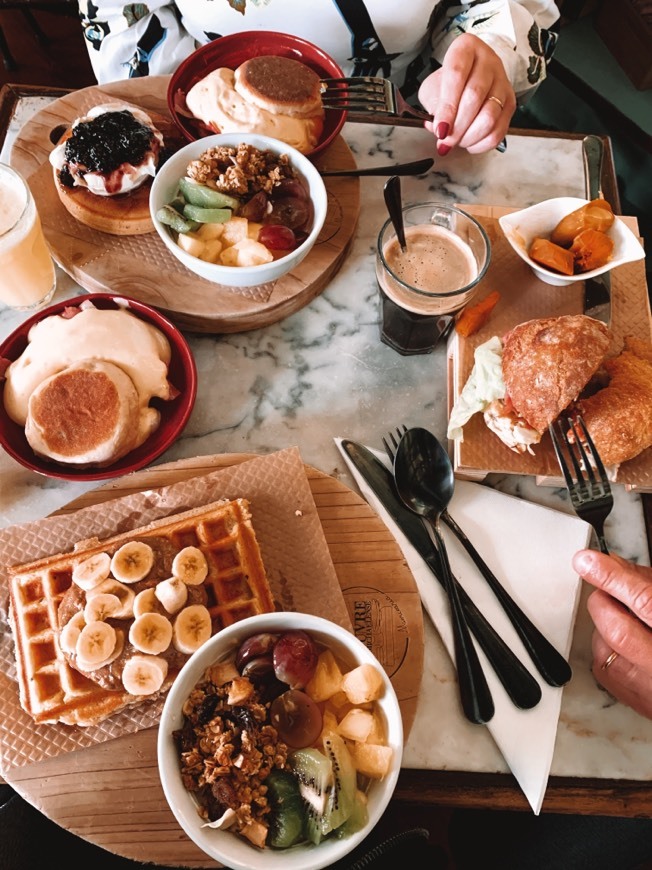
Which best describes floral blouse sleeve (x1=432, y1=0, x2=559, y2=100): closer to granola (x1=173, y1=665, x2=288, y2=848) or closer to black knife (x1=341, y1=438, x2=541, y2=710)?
black knife (x1=341, y1=438, x2=541, y2=710)

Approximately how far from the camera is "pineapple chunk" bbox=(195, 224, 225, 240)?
62.6 inches

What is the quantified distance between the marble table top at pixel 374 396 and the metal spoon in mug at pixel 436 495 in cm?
6

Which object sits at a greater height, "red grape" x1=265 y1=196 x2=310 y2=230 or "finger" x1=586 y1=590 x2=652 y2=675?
"red grape" x1=265 y1=196 x2=310 y2=230

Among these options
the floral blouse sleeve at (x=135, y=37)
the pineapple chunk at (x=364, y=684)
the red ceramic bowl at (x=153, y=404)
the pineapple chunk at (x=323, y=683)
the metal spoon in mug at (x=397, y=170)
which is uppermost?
the floral blouse sleeve at (x=135, y=37)

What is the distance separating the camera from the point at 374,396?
64.4 inches

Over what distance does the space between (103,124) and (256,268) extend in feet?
1.87

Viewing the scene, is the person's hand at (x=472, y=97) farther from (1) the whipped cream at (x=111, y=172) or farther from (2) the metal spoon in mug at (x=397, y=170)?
(1) the whipped cream at (x=111, y=172)

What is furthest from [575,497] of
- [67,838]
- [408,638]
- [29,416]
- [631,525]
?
[67,838]

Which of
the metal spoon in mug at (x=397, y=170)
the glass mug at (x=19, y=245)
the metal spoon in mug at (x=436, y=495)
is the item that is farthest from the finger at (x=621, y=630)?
the glass mug at (x=19, y=245)

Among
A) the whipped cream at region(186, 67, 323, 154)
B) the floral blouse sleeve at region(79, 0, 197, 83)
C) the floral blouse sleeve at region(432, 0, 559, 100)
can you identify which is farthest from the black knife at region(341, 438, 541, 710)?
the floral blouse sleeve at region(79, 0, 197, 83)

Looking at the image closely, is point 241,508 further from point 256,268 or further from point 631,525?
point 631,525

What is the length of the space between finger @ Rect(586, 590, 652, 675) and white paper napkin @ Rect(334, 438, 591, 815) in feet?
0.38

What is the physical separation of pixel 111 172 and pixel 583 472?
1.32 m

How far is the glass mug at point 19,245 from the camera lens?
1452mm
